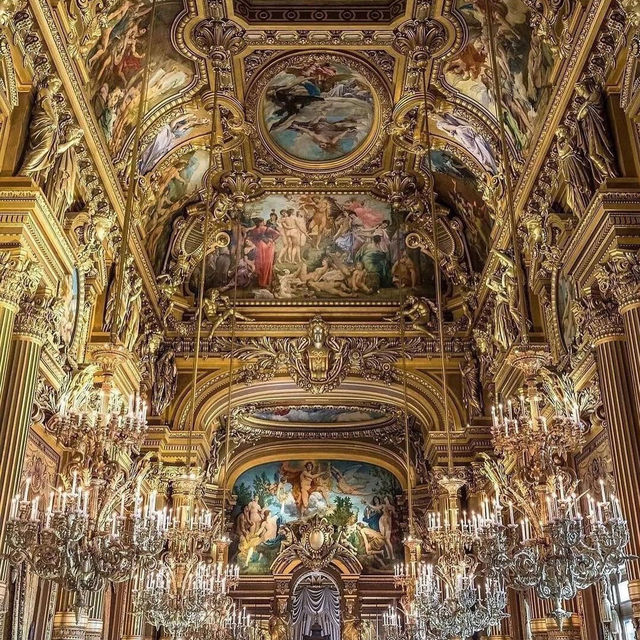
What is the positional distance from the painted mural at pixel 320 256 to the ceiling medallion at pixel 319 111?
A: 4.99 ft

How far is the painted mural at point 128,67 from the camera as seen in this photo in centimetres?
1093

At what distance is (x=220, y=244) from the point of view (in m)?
16.7

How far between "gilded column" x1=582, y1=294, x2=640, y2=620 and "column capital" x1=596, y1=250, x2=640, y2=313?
15.2 inches

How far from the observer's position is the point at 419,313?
1745 cm

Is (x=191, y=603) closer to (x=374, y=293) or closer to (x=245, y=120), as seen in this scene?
(x=245, y=120)

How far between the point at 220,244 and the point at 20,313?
8.30 m

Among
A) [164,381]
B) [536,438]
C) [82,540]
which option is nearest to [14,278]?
[82,540]

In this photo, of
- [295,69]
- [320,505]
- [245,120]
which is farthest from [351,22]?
[320,505]

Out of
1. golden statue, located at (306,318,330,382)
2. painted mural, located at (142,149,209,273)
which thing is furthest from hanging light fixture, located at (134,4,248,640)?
golden statue, located at (306,318,330,382)

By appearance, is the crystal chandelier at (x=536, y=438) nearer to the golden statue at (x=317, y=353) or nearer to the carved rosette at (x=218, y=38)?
the carved rosette at (x=218, y=38)

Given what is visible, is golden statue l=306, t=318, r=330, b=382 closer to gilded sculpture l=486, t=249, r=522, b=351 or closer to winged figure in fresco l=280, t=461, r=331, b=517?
gilded sculpture l=486, t=249, r=522, b=351

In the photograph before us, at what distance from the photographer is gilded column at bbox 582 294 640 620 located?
7824mm

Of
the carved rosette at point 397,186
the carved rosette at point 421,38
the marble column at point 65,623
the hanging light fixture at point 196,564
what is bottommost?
the marble column at point 65,623

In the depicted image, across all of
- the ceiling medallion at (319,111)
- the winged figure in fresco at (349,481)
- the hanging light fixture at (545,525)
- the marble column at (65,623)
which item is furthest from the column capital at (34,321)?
the winged figure in fresco at (349,481)
